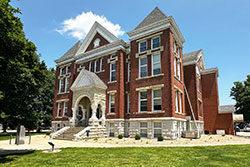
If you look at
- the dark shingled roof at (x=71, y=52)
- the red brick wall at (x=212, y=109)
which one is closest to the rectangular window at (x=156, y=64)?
the red brick wall at (x=212, y=109)

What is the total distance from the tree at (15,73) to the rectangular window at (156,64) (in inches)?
497

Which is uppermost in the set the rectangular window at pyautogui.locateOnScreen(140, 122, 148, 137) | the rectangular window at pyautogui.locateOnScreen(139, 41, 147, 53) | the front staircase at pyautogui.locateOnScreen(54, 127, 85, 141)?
the rectangular window at pyautogui.locateOnScreen(139, 41, 147, 53)

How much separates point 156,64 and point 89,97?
29.8 feet

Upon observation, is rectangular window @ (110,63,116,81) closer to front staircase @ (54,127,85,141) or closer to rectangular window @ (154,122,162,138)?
front staircase @ (54,127,85,141)

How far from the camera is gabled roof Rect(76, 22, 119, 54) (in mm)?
24797

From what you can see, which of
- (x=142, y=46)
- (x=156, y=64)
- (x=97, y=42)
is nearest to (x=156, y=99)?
(x=156, y=64)

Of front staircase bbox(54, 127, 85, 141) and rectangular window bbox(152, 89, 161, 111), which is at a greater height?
rectangular window bbox(152, 89, 161, 111)

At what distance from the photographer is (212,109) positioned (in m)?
26.8

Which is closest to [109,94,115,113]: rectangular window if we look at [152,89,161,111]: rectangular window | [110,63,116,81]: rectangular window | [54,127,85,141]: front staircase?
[110,63,116,81]: rectangular window

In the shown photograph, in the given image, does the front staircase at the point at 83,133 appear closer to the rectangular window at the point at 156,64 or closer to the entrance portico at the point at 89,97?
the entrance portico at the point at 89,97

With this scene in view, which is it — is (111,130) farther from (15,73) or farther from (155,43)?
(15,73)

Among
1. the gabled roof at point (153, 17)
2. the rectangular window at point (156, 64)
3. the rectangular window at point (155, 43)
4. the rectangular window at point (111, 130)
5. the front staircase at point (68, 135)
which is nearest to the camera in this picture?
the front staircase at point (68, 135)

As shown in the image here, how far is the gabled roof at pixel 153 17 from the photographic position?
67.5 ft

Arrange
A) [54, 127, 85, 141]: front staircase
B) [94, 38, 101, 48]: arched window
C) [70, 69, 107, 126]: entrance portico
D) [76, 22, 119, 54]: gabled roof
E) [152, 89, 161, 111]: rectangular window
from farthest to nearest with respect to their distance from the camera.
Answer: [94, 38, 101, 48]: arched window, [76, 22, 119, 54]: gabled roof, [70, 69, 107, 126]: entrance portico, [54, 127, 85, 141]: front staircase, [152, 89, 161, 111]: rectangular window
